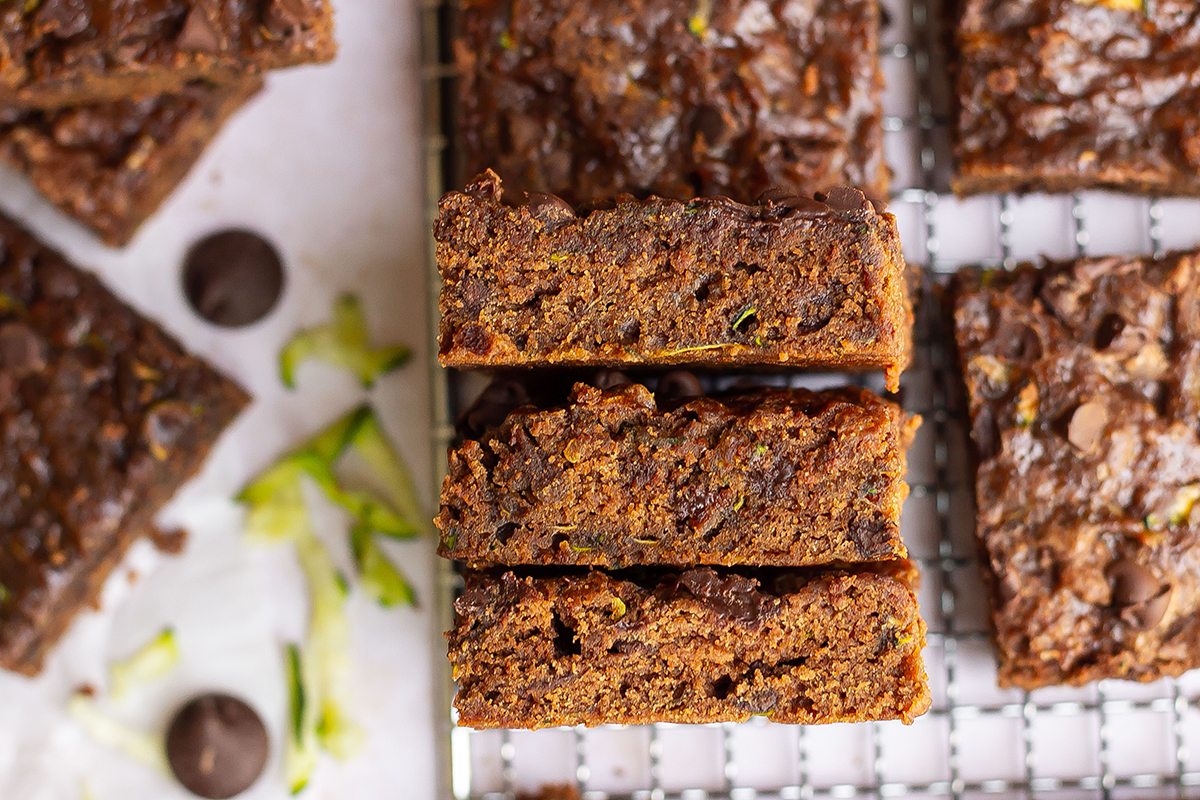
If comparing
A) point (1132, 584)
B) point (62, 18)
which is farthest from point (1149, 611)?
point (62, 18)

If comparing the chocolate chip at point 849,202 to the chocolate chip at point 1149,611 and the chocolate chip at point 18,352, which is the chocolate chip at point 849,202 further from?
the chocolate chip at point 18,352

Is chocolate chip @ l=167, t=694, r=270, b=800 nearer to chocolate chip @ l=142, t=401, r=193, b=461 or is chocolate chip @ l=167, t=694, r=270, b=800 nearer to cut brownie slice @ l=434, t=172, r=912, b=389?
chocolate chip @ l=142, t=401, r=193, b=461

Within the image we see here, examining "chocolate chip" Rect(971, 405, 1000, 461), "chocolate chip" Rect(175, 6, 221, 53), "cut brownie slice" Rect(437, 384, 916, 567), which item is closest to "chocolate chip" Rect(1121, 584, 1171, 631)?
"chocolate chip" Rect(971, 405, 1000, 461)

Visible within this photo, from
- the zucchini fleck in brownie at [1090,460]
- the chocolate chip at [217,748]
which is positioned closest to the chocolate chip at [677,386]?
the zucchini fleck in brownie at [1090,460]

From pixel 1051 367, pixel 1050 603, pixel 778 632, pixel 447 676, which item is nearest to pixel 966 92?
pixel 1051 367

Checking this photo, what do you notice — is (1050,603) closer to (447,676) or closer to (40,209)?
(447,676)

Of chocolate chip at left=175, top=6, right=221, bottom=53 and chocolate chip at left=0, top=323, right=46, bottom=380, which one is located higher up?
chocolate chip at left=175, top=6, right=221, bottom=53

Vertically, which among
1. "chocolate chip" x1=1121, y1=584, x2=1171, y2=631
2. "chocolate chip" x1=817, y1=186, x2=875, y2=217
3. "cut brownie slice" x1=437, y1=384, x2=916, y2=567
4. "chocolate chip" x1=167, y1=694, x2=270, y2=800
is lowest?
"chocolate chip" x1=167, y1=694, x2=270, y2=800

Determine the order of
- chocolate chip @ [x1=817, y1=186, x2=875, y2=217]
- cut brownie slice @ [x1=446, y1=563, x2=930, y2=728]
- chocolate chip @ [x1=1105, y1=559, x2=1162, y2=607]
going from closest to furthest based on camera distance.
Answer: chocolate chip @ [x1=817, y1=186, x2=875, y2=217], cut brownie slice @ [x1=446, y1=563, x2=930, y2=728], chocolate chip @ [x1=1105, y1=559, x2=1162, y2=607]
